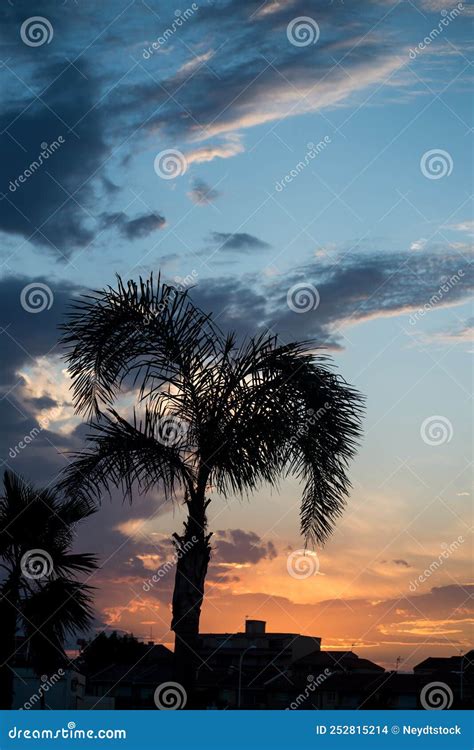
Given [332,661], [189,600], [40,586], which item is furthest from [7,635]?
[332,661]

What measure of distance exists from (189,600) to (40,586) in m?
4.32

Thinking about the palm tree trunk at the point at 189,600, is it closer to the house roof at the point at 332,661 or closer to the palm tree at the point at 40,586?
the palm tree at the point at 40,586

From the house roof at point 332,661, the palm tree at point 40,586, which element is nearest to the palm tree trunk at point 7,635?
the palm tree at point 40,586

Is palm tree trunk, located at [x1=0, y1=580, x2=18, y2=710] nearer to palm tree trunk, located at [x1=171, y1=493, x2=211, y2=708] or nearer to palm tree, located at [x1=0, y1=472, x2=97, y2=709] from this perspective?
palm tree, located at [x1=0, y1=472, x2=97, y2=709]

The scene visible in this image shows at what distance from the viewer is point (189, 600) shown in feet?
36.2

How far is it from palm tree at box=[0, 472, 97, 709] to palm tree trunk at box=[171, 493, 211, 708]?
122 inches

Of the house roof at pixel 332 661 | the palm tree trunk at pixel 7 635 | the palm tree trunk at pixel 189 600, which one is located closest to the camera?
the palm tree trunk at pixel 189 600

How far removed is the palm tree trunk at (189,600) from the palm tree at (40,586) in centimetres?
310

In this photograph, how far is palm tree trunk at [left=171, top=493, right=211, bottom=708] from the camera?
1097cm

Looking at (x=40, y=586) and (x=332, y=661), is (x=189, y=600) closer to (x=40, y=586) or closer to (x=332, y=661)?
(x=40, y=586)

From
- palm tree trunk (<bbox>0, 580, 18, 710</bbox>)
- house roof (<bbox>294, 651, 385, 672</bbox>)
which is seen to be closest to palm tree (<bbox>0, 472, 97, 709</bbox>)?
palm tree trunk (<bbox>0, 580, 18, 710</bbox>)

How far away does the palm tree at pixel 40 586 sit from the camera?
46.4 ft
